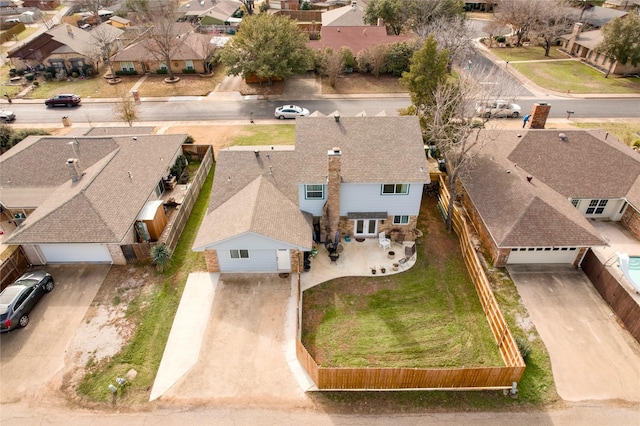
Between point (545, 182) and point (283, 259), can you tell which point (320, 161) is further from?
point (545, 182)

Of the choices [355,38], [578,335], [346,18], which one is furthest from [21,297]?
[346,18]

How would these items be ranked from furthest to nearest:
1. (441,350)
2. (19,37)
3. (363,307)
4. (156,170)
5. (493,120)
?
(19,37)
(493,120)
(156,170)
(363,307)
(441,350)

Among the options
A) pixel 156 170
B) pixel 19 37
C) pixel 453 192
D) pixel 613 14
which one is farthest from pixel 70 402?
pixel 613 14

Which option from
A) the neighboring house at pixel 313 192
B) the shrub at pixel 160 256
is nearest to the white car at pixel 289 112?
the neighboring house at pixel 313 192

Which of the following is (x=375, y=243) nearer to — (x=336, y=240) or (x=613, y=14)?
(x=336, y=240)

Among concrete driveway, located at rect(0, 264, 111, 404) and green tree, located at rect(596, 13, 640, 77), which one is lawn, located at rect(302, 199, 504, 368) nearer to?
concrete driveway, located at rect(0, 264, 111, 404)

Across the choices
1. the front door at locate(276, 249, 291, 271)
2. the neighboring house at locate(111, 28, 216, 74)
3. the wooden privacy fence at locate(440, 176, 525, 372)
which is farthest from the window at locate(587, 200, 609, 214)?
the neighboring house at locate(111, 28, 216, 74)
